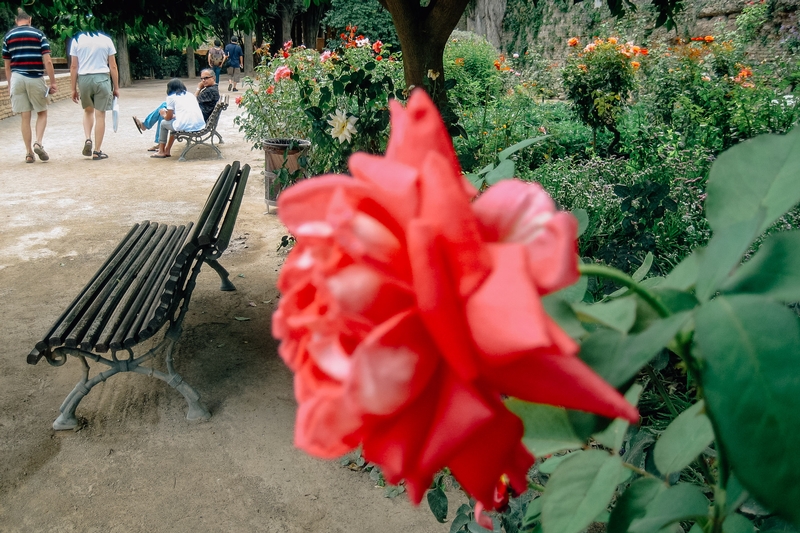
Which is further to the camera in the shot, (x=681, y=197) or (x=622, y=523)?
(x=681, y=197)

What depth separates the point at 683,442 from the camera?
60cm

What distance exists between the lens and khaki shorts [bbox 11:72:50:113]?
8250mm

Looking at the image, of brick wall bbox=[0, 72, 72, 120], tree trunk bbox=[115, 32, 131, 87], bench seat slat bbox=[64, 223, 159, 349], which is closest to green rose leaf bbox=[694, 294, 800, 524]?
bench seat slat bbox=[64, 223, 159, 349]

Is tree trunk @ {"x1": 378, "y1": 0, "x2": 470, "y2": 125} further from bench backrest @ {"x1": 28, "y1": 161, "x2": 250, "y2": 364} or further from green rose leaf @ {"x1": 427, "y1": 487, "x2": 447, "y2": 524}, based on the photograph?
green rose leaf @ {"x1": 427, "y1": 487, "x2": 447, "y2": 524}

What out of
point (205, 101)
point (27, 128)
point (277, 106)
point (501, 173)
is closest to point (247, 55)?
point (205, 101)

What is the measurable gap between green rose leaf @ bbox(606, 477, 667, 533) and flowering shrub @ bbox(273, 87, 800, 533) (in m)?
0.18

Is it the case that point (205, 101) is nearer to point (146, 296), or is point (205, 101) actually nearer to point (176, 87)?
point (176, 87)

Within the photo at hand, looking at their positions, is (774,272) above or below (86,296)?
above

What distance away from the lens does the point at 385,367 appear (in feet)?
1.08

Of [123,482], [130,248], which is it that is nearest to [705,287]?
[123,482]

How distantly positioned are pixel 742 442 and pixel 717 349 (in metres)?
0.05

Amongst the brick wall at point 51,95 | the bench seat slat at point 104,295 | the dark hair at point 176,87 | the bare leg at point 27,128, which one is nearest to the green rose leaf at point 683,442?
the bench seat slat at point 104,295

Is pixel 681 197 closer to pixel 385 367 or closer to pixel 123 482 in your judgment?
pixel 123 482

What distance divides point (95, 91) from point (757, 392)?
9.86 metres
